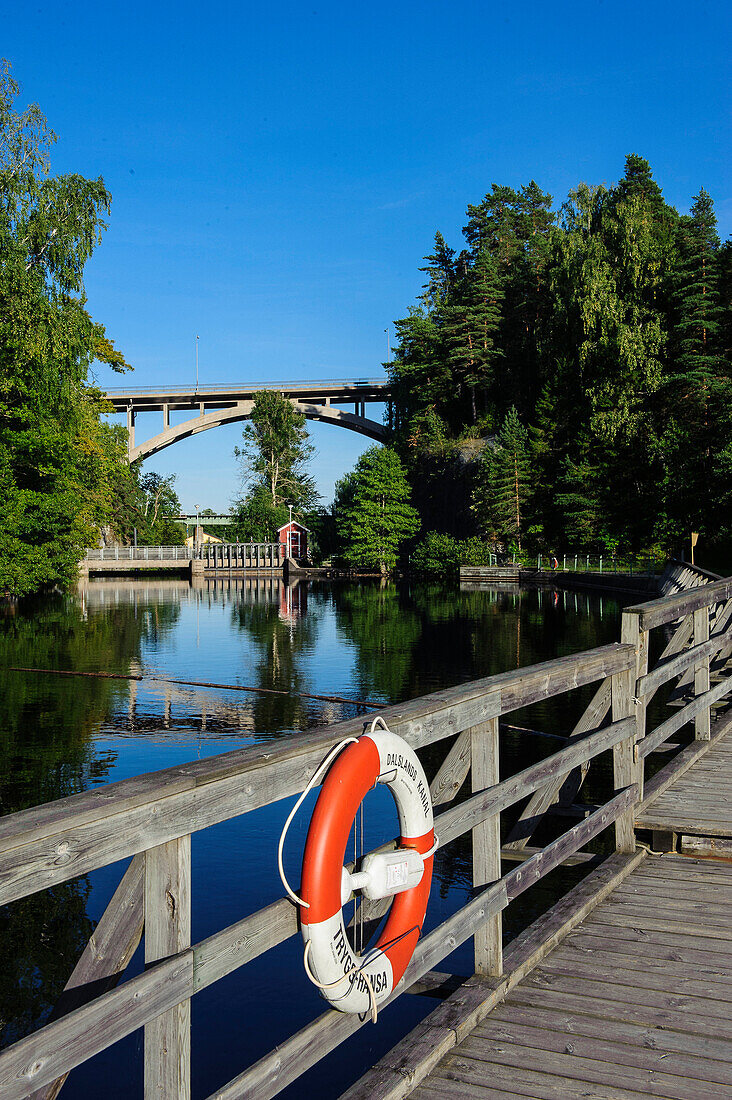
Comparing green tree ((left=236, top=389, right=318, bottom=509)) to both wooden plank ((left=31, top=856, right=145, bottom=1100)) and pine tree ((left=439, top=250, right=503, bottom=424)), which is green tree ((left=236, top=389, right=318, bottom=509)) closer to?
pine tree ((left=439, top=250, right=503, bottom=424))

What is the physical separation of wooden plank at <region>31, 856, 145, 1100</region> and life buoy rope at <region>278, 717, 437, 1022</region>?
35 cm

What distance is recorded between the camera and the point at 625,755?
4828mm


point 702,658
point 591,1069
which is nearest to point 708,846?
point 702,658

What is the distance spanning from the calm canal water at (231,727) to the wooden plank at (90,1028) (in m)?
3.60

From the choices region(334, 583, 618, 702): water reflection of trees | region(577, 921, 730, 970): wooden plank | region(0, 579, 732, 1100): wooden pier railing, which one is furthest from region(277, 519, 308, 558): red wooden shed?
region(0, 579, 732, 1100): wooden pier railing

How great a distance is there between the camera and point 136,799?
1.86 meters

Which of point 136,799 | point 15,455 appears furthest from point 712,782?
point 15,455

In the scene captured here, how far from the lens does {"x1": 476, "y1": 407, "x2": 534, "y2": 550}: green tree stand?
5366 cm

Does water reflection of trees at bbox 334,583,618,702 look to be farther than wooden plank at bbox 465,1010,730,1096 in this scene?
Yes

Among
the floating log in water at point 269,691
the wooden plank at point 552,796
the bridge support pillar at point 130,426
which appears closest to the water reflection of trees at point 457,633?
the floating log in water at point 269,691

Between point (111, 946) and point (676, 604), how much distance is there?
15.1 ft

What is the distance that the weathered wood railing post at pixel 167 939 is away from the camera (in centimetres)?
197

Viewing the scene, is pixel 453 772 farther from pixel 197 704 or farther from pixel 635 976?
pixel 197 704

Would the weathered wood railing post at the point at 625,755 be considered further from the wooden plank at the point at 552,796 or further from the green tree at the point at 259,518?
the green tree at the point at 259,518
